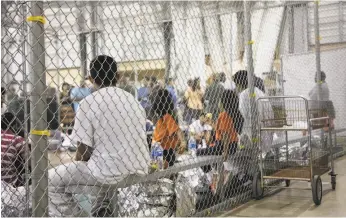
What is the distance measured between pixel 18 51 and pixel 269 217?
Answer: 2.56 m

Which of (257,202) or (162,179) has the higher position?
(162,179)

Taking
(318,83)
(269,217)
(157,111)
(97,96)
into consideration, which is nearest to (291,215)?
(269,217)

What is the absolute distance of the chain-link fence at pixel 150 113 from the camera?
219cm

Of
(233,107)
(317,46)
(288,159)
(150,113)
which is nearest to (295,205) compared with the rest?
(288,159)

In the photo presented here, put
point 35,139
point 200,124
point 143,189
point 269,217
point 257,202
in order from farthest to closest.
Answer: point 200,124
point 257,202
point 269,217
point 143,189
point 35,139

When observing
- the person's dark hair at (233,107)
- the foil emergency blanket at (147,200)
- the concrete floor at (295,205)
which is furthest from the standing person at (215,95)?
the foil emergency blanket at (147,200)

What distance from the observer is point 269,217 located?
3561 millimetres

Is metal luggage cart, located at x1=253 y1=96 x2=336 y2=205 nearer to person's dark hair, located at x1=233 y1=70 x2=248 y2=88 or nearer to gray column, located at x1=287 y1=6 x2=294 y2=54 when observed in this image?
person's dark hair, located at x1=233 y1=70 x2=248 y2=88

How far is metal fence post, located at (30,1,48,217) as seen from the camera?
1775 millimetres

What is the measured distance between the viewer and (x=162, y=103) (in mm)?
4199

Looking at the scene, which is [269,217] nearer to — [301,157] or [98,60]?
[301,157]

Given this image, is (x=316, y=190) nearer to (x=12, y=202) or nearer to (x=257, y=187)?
(x=257, y=187)

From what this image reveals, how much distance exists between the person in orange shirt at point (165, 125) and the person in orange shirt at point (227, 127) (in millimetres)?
382

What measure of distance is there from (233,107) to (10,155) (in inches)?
94.5
